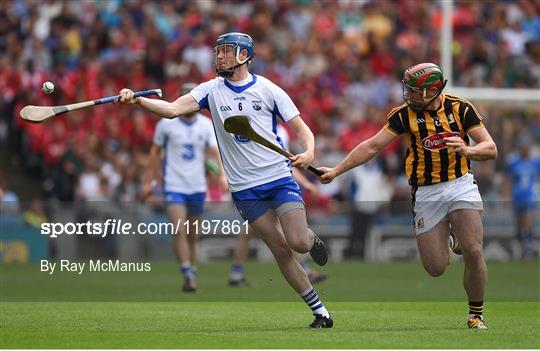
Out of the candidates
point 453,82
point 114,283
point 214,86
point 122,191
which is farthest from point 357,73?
point 214,86

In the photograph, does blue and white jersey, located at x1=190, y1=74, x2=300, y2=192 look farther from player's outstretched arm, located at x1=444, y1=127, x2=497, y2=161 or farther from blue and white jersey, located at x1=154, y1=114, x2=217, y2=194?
blue and white jersey, located at x1=154, y1=114, x2=217, y2=194

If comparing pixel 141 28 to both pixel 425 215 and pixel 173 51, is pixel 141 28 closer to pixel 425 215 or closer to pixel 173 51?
pixel 173 51

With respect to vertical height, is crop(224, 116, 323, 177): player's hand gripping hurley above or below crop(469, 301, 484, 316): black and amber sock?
above

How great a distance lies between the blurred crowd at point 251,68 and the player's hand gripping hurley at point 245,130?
12.1 metres

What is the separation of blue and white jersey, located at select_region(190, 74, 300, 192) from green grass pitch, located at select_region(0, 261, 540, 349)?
141 cm

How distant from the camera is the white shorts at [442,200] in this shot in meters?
11.4

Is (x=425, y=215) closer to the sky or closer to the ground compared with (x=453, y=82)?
closer to the ground

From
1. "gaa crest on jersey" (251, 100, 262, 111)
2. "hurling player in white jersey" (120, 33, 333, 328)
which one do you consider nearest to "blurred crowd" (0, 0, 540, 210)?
"hurling player in white jersey" (120, 33, 333, 328)

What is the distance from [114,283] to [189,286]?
204cm

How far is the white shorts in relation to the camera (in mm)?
11375

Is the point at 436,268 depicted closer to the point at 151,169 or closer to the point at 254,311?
the point at 254,311

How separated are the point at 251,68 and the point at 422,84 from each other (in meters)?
15.3

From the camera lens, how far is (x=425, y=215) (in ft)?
38.2

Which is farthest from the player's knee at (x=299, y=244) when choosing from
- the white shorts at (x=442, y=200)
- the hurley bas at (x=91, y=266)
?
the hurley bas at (x=91, y=266)
